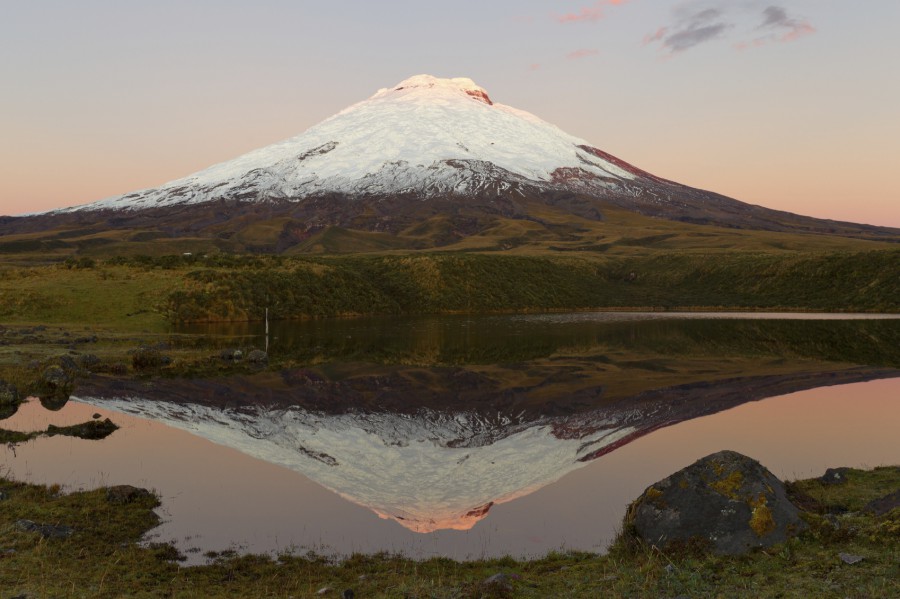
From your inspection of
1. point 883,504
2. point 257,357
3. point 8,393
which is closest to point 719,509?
point 883,504

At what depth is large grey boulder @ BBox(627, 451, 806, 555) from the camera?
15008 mm

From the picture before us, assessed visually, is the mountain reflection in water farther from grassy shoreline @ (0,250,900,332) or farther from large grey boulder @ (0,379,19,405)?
grassy shoreline @ (0,250,900,332)

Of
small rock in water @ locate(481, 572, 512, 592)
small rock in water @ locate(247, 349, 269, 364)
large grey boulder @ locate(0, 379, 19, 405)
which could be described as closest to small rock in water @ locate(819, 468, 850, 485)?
small rock in water @ locate(481, 572, 512, 592)

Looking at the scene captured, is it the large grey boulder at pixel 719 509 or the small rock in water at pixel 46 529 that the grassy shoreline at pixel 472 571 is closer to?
the small rock in water at pixel 46 529

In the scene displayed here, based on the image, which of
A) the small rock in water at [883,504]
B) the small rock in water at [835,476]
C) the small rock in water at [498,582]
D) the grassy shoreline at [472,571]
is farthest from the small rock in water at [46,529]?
the small rock in water at [835,476]

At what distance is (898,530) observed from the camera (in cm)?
1449

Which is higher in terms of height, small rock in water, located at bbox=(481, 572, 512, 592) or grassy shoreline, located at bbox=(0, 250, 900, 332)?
grassy shoreline, located at bbox=(0, 250, 900, 332)

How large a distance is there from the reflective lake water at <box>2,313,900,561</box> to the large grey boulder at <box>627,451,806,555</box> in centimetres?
182

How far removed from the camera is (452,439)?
27.7 m

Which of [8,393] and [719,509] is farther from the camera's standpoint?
[8,393]

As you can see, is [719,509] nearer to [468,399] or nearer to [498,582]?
[498,582]

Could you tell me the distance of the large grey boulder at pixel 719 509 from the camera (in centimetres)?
1501

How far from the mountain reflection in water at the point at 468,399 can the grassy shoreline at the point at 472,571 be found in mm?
3620

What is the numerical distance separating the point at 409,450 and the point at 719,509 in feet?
42.3
